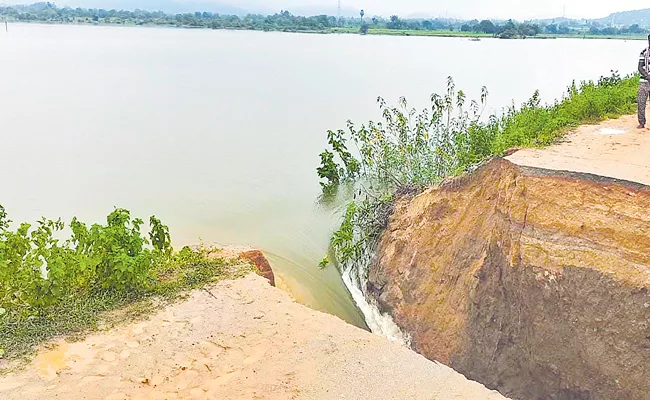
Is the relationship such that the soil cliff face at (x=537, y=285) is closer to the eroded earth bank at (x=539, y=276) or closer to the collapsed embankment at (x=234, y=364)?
the eroded earth bank at (x=539, y=276)

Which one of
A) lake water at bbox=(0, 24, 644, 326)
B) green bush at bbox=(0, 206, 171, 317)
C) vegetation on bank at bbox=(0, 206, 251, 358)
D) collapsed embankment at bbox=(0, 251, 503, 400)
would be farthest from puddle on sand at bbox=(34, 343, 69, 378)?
lake water at bbox=(0, 24, 644, 326)

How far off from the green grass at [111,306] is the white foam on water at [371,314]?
198 centimetres

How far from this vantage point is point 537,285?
16.8 ft

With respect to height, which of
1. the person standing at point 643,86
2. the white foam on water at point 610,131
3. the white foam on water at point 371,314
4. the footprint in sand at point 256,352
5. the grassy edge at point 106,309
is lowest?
the white foam on water at point 371,314

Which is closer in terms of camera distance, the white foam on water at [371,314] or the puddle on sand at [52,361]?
the puddle on sand at [52,361]

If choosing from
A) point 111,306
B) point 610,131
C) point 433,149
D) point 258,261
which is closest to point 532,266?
point 258,261

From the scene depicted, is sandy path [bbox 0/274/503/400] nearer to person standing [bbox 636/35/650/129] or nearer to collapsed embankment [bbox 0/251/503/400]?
collapsed embankment [bbox 0/251/503/400]

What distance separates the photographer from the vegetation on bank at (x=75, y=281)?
4.22 meters

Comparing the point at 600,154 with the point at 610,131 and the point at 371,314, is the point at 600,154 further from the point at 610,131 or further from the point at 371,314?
the point at 371,314

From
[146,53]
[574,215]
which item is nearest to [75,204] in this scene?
[574,215]

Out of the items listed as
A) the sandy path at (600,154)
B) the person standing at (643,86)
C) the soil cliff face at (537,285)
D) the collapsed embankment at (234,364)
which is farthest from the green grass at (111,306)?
the person standing at (643,86)

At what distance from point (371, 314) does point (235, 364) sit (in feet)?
10.8

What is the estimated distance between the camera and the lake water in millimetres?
9328

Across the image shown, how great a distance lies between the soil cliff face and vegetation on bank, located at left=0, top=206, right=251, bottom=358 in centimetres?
222
